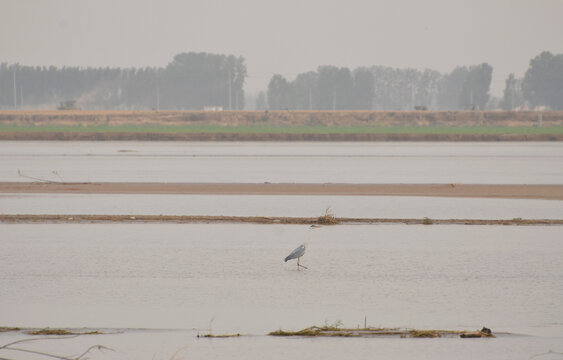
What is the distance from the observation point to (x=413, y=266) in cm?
1377

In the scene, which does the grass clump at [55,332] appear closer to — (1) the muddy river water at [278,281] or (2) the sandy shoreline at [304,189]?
(1) the muddy river water at [278,281]

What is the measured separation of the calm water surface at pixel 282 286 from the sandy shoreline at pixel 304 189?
9.13 metres

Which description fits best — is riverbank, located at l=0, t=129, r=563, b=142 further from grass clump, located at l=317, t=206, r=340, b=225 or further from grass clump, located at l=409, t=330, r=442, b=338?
grass clump, located at l=409, t=330, r=442, b=338

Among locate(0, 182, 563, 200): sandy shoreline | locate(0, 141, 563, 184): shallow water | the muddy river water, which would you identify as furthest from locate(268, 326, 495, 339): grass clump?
locate(0, 141, 563, 184): shallow water

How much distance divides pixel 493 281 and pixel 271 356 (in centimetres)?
532

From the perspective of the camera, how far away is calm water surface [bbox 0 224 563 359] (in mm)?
8852

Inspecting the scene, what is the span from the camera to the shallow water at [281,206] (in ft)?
70.9

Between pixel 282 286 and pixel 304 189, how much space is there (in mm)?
16445

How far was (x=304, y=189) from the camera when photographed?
28359 mm

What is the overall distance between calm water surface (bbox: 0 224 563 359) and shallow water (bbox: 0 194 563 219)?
3.36m

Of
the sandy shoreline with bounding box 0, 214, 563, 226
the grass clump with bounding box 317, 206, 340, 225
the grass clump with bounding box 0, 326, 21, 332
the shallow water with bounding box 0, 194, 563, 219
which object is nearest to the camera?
the grass clump with bounding box 0, 326, 21, 332

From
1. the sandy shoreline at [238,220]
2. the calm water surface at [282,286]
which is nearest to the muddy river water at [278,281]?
the calm water surface at [282,286]

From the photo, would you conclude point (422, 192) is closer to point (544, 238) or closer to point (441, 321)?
point (544, 238)

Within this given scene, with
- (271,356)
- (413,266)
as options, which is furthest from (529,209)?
(271,356)
